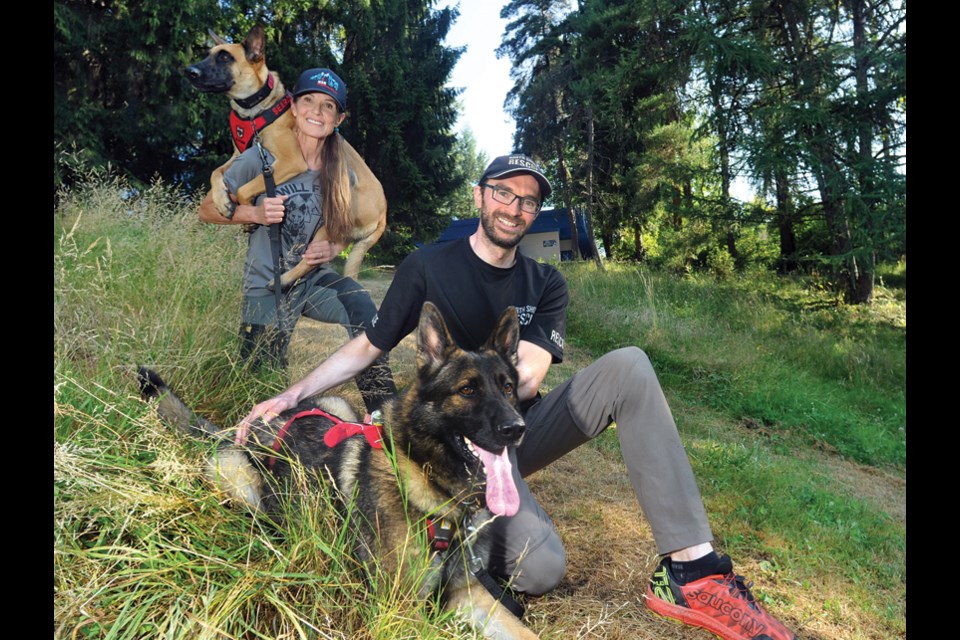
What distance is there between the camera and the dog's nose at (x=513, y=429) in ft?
6.07

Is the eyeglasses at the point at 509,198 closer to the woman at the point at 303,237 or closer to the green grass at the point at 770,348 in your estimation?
the woman at the point at 303,237

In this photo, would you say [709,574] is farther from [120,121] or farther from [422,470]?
[120,121]

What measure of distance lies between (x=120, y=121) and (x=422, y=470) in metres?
9.53

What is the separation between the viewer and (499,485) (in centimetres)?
189

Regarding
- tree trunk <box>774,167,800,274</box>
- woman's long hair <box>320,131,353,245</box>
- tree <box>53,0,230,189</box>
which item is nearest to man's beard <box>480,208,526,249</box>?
woman's long hair <box>320,131,353,245</box>

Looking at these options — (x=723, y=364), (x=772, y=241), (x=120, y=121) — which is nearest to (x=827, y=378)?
(x=723, y=364)

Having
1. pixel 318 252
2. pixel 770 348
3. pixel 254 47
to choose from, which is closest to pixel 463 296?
pixel 318 252

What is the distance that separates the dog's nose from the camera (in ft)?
6.07

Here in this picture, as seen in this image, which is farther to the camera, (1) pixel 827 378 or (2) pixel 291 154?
(1) pixel 827 378

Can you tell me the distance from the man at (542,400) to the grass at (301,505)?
1.02 feet

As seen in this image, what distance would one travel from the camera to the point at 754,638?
2021 millimetres

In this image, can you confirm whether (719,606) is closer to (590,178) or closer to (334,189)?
(334,189)
